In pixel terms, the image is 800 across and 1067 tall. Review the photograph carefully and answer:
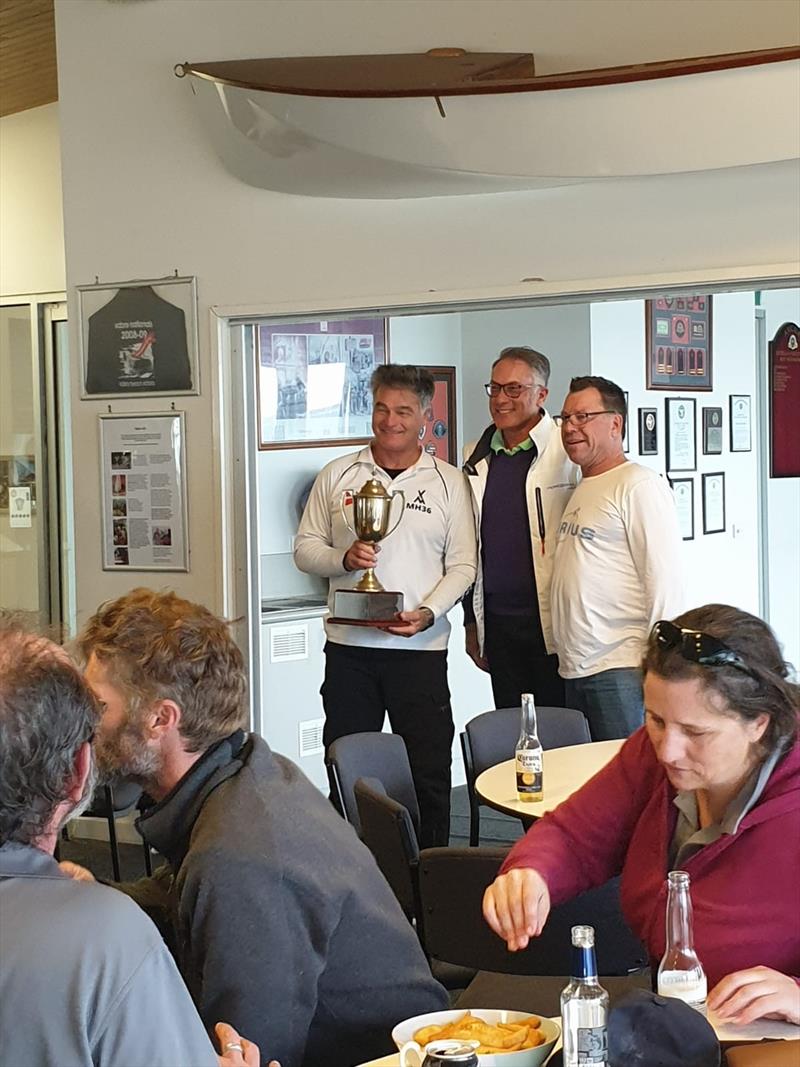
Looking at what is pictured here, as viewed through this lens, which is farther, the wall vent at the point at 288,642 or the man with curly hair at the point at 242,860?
the wall vent at the point at 288,642

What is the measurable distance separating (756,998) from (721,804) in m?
0.39

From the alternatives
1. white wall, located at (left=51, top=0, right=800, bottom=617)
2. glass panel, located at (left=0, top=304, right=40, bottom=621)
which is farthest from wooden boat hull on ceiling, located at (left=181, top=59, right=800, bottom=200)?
glass panel, located at (left=0, top=304, right=40, bottom=621)

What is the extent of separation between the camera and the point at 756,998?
1891 millimetres

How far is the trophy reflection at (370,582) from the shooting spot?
16.0 feet

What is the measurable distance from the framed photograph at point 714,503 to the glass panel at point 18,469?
140 inches

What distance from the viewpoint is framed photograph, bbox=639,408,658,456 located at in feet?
23.2

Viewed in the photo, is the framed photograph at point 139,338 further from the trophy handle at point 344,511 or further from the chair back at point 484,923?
the chair back at point 484,923

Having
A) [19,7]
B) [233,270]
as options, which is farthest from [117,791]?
[19,7]

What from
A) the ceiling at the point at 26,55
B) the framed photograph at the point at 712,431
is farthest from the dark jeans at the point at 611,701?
the ceiling at the point at 26,55

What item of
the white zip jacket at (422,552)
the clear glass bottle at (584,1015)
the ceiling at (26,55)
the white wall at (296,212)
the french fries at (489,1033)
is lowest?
the french fries at (489,1033)

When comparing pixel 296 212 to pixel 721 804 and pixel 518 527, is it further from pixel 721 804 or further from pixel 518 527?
pixel 721 804

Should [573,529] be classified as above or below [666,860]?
above

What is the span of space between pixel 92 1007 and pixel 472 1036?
631 millimetres

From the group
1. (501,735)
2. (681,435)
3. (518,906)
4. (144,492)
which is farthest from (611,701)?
(681,435)
